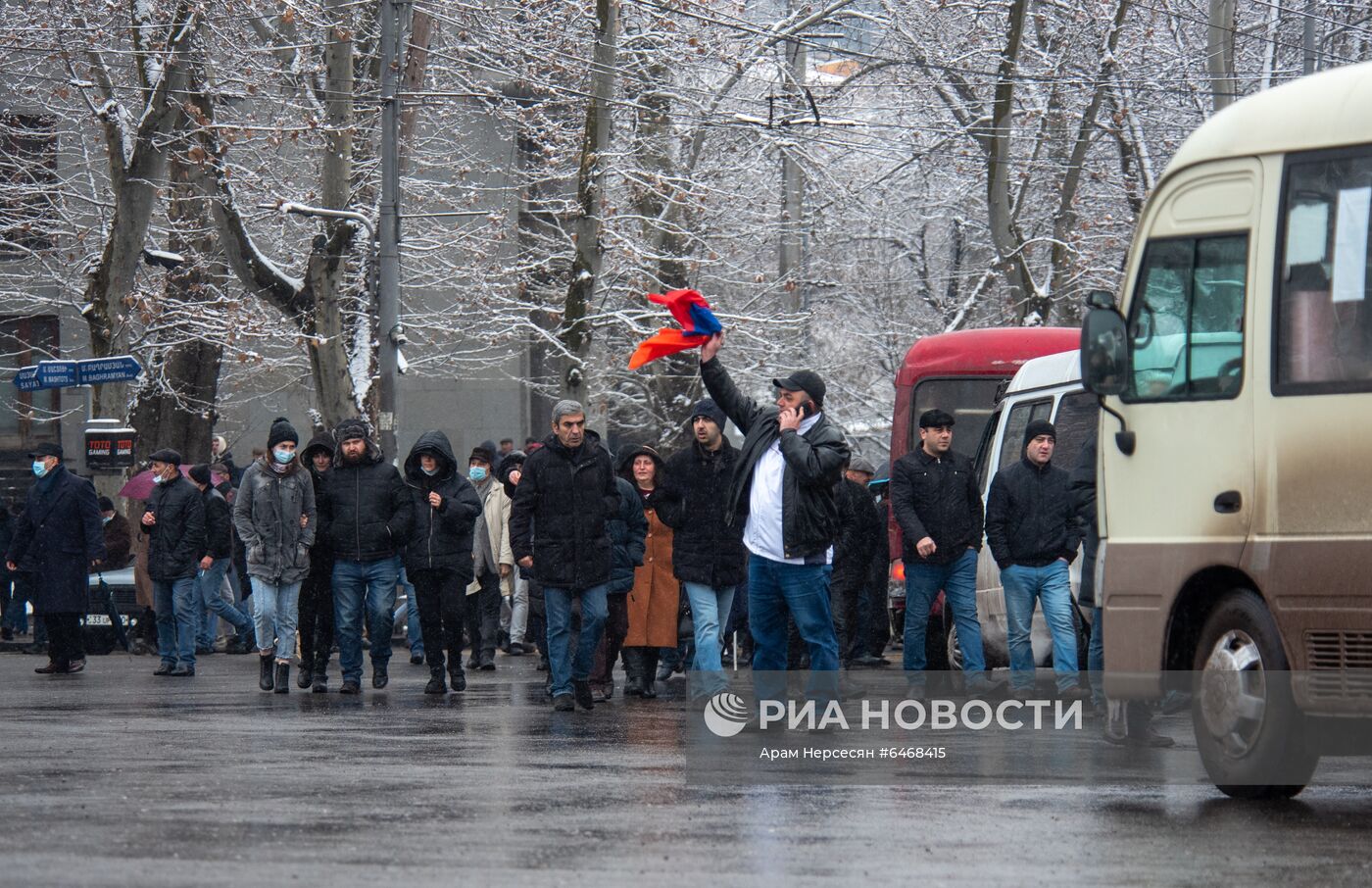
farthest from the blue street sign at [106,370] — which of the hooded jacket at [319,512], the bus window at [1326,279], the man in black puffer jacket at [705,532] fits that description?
the bus window at [1326,279]

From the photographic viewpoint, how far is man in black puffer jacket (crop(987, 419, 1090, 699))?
42.4 feet

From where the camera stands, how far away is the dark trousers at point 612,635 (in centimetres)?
1405

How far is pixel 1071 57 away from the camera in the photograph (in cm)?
3025

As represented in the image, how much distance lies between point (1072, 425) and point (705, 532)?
3153 mm

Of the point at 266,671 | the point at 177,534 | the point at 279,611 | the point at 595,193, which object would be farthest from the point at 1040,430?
the point at 595,193

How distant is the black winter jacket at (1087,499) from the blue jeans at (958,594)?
176 centimetres

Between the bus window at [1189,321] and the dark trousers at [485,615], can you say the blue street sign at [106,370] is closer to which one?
the dark trousers at [485,615]

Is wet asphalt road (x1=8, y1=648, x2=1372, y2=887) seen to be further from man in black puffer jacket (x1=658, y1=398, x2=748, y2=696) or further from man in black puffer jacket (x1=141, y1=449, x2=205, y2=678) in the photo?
man in black puffer jacket (x1=141, y1=449, x2=205, y2=678)

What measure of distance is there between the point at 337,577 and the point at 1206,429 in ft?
25.3

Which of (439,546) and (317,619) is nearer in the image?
(439,546)

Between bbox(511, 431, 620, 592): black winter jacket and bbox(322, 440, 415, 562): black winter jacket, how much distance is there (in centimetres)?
192

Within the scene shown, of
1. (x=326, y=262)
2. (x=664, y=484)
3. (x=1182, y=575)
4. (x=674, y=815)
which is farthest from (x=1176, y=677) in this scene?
(x=326, y=262)

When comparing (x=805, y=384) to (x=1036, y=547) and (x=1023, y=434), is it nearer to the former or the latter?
(x=1036, y=547)

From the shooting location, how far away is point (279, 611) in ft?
49.4
